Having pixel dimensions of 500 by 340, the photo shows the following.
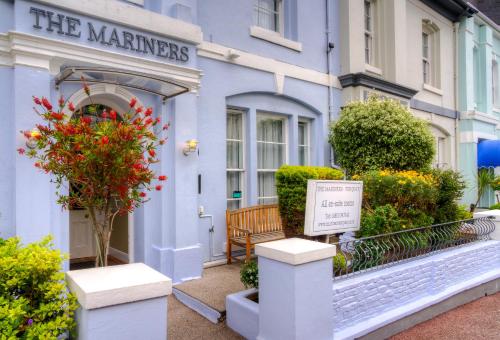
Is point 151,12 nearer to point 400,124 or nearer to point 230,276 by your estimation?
point 230,276

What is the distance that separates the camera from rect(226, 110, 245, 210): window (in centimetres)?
746

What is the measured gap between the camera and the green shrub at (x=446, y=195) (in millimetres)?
6652

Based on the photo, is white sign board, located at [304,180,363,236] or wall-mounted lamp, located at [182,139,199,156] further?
wall-mounted lamp, located at [182,139,199,156]

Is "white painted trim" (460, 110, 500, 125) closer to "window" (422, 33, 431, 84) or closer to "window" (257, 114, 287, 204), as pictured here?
"window" (422, 33, 431, 84)

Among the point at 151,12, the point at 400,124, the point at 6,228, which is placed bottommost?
the point at 6,228

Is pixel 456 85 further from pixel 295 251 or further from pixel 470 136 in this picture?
pixel 295 251

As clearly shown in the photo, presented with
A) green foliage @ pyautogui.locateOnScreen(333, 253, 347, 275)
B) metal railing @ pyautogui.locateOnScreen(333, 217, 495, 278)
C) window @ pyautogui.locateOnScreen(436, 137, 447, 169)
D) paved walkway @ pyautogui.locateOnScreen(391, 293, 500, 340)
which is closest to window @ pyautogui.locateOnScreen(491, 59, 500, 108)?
window @ pyautogui.locateOnScreen(436, 137, 447, 169)

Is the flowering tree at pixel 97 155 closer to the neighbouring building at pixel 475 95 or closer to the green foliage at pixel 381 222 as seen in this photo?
the green foliage at pixel 381 222

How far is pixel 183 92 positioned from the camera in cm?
564

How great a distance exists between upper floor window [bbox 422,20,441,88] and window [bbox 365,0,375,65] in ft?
9.63

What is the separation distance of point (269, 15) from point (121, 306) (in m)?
7.35

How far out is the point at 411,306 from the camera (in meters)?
4.84

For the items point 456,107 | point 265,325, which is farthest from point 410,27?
point 265,325

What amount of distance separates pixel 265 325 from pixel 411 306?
7.28 feet
